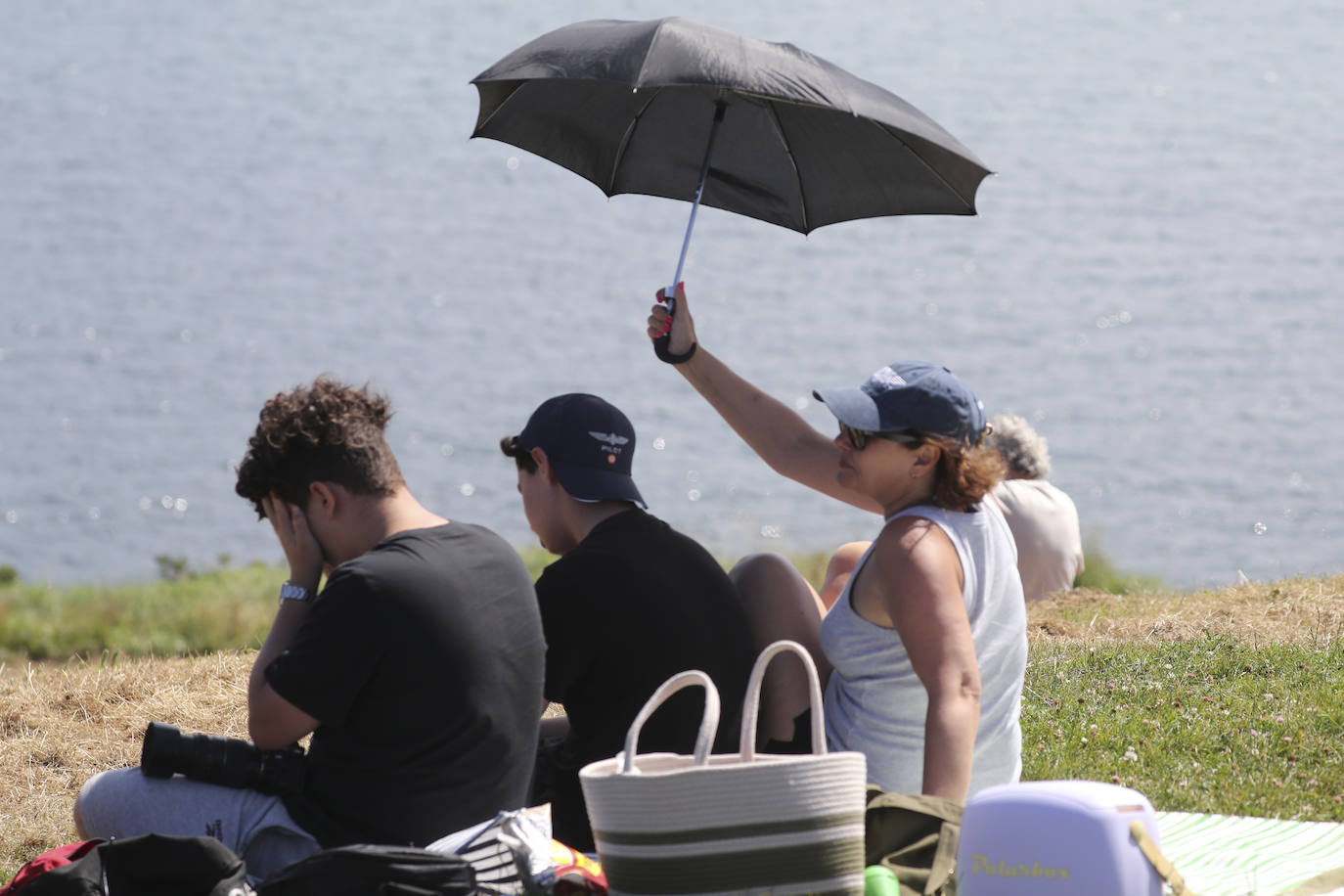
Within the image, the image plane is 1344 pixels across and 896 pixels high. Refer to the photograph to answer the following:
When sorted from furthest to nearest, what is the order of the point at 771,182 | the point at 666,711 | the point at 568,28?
the point at 771,182, the point at 568,28, the point at 666,711

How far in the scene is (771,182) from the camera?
4590 millimetres

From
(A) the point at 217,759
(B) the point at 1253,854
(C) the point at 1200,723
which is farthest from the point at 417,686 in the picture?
(C) the point at 1200,723

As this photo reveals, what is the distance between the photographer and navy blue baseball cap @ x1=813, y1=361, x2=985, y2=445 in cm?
317

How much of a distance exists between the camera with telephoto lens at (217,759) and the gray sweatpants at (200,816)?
0.02m

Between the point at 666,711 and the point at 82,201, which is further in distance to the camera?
the point at 82,201

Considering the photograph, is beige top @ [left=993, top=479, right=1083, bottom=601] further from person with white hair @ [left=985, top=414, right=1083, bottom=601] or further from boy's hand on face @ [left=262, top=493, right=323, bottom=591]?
boy's hand on face @ [left=262, top=493, right=323, bottom=591]

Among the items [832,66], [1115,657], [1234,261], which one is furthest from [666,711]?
[1234,261]

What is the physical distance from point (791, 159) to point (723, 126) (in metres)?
0.24

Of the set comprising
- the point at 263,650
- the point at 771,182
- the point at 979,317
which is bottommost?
the point at 979,317

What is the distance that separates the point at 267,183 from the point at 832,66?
4994 centimetres

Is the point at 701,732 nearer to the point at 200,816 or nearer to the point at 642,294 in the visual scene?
the point at 200,816

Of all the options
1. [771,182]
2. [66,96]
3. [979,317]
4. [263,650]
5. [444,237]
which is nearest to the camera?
[263,650]

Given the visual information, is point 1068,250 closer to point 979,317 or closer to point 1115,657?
point 979,317

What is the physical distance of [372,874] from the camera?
2682 millimetres
